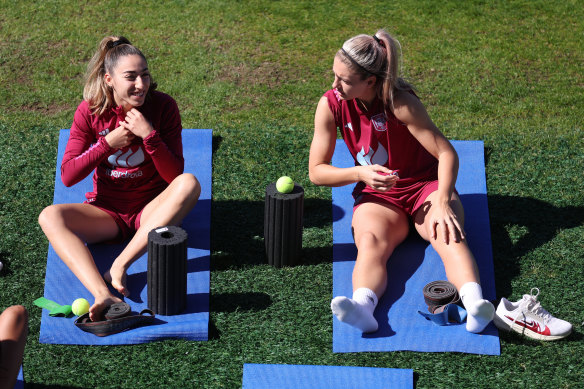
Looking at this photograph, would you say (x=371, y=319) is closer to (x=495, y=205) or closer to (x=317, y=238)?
(x=317, y=238)

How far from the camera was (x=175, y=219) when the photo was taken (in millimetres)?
4891

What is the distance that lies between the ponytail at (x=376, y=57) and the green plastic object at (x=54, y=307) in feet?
6.69

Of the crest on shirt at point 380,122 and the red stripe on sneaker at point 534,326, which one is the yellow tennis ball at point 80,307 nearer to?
the crest on shirt at point 380,122

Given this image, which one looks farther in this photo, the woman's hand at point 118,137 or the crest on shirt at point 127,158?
the crest on shirt at point 127,158

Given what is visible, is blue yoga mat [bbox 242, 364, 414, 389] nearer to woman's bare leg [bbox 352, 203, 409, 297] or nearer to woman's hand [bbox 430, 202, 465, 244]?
woman's bare leg [bbox 352, 203, 409, 297]

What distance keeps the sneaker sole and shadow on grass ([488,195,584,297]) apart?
1.56ft

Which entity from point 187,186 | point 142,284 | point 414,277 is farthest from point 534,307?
point 142,284

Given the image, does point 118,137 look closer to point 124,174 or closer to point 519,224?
point 124,174

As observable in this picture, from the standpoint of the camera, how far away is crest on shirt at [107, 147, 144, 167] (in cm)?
503

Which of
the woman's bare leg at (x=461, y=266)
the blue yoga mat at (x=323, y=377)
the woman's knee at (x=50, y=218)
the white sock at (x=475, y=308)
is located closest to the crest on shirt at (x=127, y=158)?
the woman's knee at (x=50, y=218)

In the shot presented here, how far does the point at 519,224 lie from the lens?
5406 millimetres

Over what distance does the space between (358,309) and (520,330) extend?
862 millimetres

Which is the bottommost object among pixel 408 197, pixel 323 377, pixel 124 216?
pixel 323 377

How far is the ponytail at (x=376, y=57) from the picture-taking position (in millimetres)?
4562
